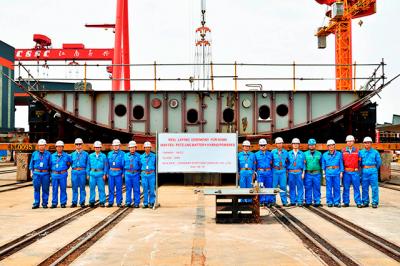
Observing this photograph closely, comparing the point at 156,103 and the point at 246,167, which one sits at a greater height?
the point at 156,103

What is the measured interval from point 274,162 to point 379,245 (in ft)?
14.7

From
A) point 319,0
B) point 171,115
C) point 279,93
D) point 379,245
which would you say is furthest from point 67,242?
point 319,0

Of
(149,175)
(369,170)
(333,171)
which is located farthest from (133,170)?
(369,170)

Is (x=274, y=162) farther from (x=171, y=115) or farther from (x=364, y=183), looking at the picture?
(x=171, y=115)

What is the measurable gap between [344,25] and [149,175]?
42041 mm

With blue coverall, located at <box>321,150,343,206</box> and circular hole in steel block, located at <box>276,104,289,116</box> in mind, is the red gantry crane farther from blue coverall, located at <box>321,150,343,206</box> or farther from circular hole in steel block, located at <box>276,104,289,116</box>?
blue coverall, located at <box>321,150,343,206</box>

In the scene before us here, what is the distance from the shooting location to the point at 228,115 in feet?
57.1

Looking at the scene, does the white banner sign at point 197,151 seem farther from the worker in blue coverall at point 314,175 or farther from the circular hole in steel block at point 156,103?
the circular hole in steel block at point 156,103

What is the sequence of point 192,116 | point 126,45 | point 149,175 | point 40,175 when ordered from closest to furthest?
point 149,175
point 40,175
point 192,116
point 126,45

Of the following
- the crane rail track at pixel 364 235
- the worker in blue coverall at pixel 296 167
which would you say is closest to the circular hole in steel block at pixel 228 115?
the worker in blue coverall at pixel 296 167

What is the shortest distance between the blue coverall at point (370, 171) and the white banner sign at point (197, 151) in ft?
10.6

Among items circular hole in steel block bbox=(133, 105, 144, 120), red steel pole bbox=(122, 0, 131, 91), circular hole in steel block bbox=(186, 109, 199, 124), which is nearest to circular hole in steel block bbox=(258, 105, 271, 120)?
circular hole in steel block bbox=(186, 109, 199, 124)

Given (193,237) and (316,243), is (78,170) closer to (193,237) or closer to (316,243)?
(193,237)

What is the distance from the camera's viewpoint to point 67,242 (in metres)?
7.24
